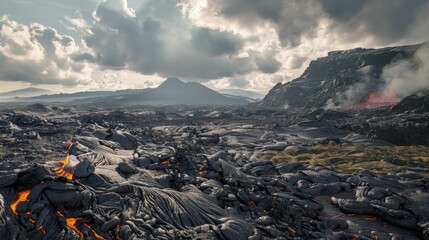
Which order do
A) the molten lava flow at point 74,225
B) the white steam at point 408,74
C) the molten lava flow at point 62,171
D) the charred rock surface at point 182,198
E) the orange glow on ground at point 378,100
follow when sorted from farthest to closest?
the orange glow on ground at point 378,100
the white steam at point 408,74
the molten lava flow at point 62,171
the charred rock surface at point 182,198
the molten lava flow at point 74,225

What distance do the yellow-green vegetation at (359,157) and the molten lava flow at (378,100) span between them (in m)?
70.2

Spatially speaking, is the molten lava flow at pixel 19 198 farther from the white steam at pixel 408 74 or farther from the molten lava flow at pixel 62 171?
the white steam at pixel 408 74

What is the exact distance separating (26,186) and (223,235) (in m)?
8.10

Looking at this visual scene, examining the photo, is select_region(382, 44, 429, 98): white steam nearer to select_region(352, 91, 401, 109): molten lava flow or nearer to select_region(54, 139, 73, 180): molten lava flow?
select_region(352, 91, 401, 109): molten lava flow

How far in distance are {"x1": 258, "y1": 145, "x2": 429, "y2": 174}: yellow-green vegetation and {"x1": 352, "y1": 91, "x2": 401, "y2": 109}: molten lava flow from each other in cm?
7024

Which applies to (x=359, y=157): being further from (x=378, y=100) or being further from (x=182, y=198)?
(x=378, y=100)

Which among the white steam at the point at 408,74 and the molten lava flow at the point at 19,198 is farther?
the white steam at the point at 408,74

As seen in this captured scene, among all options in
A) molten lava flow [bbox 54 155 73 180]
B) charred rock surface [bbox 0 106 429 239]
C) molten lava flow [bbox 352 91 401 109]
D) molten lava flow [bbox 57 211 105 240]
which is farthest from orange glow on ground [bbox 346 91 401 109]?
molten lava flow [bbox 57 211 105 240]

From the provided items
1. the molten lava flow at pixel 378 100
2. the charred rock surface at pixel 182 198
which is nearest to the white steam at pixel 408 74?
the molten lava flow at pixel 378 100

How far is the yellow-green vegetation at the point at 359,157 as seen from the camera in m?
24.1

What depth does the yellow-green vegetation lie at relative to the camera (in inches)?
949

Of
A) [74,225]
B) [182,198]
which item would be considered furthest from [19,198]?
[182,198]

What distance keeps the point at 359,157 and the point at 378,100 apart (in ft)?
278

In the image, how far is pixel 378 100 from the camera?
99.1 meters
